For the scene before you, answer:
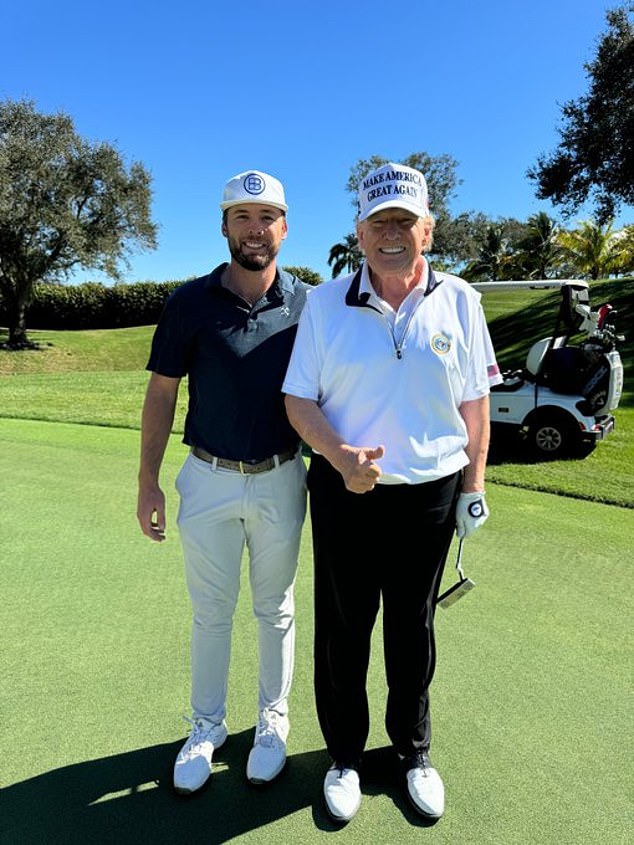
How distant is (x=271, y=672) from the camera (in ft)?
7.22

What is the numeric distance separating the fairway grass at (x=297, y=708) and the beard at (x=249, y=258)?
3.03 feet

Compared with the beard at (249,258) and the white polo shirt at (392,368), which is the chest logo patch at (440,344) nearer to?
the white polo shirt at (392,368)

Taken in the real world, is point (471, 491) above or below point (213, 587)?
above

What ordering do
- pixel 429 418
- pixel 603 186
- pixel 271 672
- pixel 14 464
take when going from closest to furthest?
1. pixel 429 418
2. pixel 271 672
3. pixel 14 464
4. pixel 603 186

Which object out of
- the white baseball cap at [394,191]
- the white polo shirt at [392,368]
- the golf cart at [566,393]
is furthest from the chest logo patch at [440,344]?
the golf cart at [566,393]

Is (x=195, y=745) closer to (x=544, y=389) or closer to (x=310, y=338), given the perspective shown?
(x=310, y=338)

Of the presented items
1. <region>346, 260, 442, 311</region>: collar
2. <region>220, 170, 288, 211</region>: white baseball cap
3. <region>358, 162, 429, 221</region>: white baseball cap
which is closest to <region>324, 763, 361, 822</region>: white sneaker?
<region>346, 260, 442, 311</region>: collar

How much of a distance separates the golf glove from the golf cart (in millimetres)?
4603

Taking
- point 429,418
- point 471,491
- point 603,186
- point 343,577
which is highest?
point 603,186

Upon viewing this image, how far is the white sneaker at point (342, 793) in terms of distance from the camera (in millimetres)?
1862

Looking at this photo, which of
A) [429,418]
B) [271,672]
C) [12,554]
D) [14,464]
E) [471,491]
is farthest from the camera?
[14,464]

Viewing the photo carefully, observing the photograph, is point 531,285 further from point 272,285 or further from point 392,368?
point 392,368

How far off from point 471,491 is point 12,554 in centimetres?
286

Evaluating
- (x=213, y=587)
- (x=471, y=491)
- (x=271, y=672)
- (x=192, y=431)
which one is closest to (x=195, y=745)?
(x=271, y=672)
